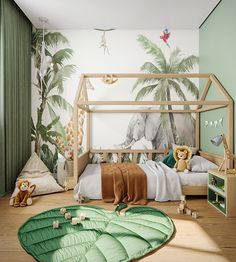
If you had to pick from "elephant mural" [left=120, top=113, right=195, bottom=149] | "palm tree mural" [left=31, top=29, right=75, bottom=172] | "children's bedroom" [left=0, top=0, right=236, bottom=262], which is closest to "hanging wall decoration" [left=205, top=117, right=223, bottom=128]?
"children's bedroom" [left=0, top=0, right=236, bottom=262]

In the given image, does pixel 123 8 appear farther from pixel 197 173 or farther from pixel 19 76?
pixel 197 173

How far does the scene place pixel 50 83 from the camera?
12.9 ft

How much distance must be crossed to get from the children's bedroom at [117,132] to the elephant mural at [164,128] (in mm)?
15

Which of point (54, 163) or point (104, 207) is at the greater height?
point (54, 163)

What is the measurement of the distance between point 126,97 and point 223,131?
1543 mm

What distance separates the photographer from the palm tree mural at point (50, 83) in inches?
155

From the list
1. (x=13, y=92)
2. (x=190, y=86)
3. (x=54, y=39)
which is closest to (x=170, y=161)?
(x=190, y=86)

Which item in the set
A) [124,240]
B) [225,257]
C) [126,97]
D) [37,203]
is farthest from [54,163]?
[225,257]

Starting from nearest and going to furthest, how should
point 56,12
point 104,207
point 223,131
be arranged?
point 104,207 < point 223,131 < point 56,12

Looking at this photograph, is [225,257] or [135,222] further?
[135,222]

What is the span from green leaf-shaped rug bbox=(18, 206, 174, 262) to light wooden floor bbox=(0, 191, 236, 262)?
0.07m

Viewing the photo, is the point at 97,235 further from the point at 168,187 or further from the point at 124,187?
the point at 168,187

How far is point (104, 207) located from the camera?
8.48 feet

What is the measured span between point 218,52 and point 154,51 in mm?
1035
